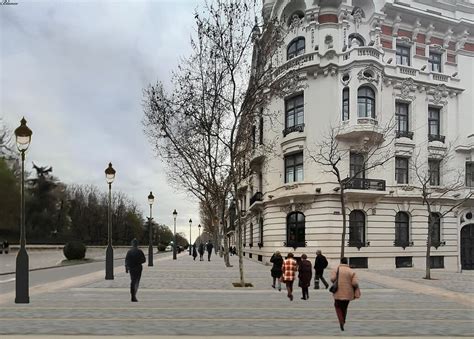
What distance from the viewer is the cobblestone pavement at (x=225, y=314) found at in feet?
31.1

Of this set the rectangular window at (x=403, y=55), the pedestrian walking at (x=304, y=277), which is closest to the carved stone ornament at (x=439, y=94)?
the rectangular window at (x=403, y=55)

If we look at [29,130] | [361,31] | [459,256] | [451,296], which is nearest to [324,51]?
[361,31]

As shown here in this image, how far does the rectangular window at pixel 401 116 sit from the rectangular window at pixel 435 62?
4.41m

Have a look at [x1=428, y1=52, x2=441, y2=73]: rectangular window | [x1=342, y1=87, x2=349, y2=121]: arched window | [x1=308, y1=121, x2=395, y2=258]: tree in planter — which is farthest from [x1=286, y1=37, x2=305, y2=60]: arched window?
[x1=428, y1=52, x2=441, y2=73]: rectangular window

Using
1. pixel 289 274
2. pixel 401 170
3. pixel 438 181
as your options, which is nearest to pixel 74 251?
pixel 401 170

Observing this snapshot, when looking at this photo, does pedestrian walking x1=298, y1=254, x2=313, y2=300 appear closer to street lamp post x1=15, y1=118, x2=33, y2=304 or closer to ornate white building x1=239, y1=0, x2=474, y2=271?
street lamp post x1=15, y1=118, x2=33, y2=304

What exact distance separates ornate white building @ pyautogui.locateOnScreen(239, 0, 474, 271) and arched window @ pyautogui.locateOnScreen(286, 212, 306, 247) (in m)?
0.07

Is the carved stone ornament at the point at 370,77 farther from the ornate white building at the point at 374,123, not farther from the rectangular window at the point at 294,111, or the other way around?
the rectangular window at the point at 294,111

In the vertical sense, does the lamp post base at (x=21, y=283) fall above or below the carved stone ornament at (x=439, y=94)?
below

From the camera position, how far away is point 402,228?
33.2 m

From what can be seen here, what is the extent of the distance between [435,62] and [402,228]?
13256 millimetres

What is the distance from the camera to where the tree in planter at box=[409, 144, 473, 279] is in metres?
33.4

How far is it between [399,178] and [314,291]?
59.7 feet

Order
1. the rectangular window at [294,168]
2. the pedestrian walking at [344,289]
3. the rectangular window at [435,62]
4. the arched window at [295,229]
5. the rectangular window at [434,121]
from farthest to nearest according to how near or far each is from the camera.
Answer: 1. the rectangular window at [435,62]
2. the rectangular window at [434,121]
3. the rectangular window at [294,168]
4. the arched window at [295,229]
5. the pedestrian walking at [344,289]
